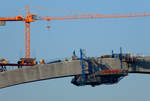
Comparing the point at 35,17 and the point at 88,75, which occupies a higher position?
the point at 35,17

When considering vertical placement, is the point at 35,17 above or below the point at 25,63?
above

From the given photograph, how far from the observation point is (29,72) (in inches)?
2876

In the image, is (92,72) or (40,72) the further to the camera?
(92,72)

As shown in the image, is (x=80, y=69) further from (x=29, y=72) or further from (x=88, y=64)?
(x=29, y=72)

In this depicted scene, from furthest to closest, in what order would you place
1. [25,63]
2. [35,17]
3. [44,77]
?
[35,17] → [25,63] → [44,77]

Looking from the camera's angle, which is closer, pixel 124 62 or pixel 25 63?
pixel 124 62

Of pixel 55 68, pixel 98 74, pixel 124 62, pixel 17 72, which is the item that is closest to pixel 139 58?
pixel 124 62

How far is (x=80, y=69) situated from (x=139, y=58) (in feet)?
33.1

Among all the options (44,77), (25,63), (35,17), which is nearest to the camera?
(44,77)

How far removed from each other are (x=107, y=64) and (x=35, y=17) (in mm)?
77719

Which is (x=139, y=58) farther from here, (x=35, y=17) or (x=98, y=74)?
(x=35, y=17)

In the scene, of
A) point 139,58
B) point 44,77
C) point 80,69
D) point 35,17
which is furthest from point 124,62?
point 35,17

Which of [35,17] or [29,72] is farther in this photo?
[35,17]

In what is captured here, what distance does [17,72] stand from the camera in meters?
73.3
